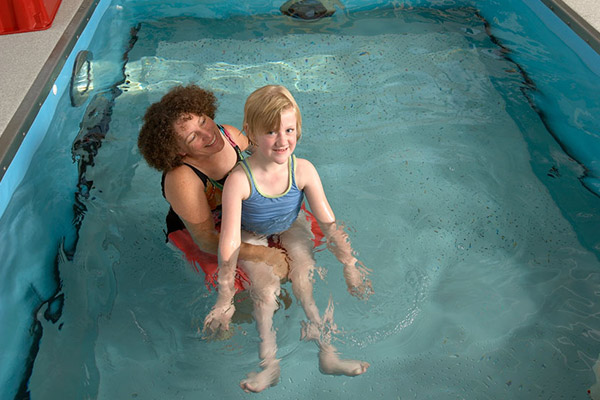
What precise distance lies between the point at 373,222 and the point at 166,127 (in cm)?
155

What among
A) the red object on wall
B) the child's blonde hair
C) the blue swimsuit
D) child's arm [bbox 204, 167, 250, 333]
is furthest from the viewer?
the red object on wall

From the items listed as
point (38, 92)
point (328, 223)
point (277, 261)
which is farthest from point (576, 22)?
point (38, 92)

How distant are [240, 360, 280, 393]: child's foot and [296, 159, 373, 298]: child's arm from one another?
513mm

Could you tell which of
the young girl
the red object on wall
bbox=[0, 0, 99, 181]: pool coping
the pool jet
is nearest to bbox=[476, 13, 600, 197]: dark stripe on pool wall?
the pool jet

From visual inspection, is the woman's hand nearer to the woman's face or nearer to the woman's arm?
the woman's arm

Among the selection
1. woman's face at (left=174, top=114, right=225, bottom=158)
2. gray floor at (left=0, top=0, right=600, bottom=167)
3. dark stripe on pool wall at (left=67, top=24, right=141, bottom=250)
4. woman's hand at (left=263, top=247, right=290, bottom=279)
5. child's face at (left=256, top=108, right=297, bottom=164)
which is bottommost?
dark stripe on pool wall at (left=67, top=24, right=141, bottom=250)

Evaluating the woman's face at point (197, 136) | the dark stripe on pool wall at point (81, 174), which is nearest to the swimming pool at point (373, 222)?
the dark stripe on pool wall at point (81, 174)

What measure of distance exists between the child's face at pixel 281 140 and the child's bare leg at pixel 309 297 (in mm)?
465

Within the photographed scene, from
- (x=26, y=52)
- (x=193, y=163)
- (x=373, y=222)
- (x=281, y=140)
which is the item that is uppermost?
(x=281, y=140)

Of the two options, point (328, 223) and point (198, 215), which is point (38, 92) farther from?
point (328, 223)

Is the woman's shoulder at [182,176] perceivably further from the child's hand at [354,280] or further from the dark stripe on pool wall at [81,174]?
the dark stripe on pool wall at [81,174]

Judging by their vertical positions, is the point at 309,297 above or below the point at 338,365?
above

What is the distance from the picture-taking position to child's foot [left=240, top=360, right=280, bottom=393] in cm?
245

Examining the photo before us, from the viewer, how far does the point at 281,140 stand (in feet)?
7.32
